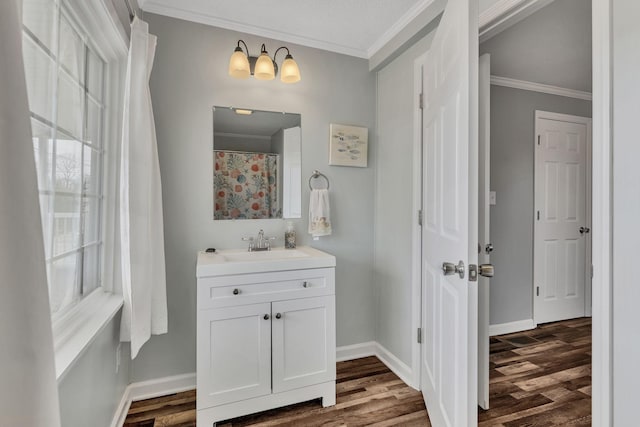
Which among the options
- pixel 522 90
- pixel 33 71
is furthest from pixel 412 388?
pixel 522 90

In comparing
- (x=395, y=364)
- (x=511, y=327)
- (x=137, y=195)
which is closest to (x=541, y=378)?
(x=511, y=327)

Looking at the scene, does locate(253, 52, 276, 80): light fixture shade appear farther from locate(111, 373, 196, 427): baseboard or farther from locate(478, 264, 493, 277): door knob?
locate(111, 373, 196, 427): baseboard

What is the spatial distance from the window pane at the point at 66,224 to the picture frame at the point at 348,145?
1.61m

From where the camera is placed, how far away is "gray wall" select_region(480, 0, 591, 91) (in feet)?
6.43

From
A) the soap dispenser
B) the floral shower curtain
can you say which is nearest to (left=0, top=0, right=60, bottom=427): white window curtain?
the floral shower curtain

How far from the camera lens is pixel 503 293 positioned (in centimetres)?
302

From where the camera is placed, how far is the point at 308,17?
6.81 ft

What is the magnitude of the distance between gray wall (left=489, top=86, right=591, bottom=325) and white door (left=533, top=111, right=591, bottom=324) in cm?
11

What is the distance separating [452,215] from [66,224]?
1618 millimetres

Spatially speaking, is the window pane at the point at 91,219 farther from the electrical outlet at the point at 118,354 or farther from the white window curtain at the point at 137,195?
the electrical outlet at the point at 118,354

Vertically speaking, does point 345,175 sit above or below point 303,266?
above

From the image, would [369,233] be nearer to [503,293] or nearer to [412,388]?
[412,388]

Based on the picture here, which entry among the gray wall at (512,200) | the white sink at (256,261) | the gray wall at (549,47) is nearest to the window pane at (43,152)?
the white sink at (256,261)

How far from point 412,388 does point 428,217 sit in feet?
3.78
